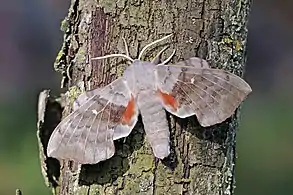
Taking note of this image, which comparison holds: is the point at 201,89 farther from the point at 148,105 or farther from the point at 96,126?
the point at 96,126

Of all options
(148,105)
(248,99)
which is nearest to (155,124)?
(148,105)

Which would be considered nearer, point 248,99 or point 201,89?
point 201,89

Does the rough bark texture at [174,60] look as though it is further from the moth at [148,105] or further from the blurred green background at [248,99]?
the blurred green background at [248,99]

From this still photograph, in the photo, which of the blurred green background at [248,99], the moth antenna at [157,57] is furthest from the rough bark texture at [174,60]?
the blurred green background at [248,99]

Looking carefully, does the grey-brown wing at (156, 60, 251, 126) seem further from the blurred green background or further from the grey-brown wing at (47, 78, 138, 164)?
the blurred green background
